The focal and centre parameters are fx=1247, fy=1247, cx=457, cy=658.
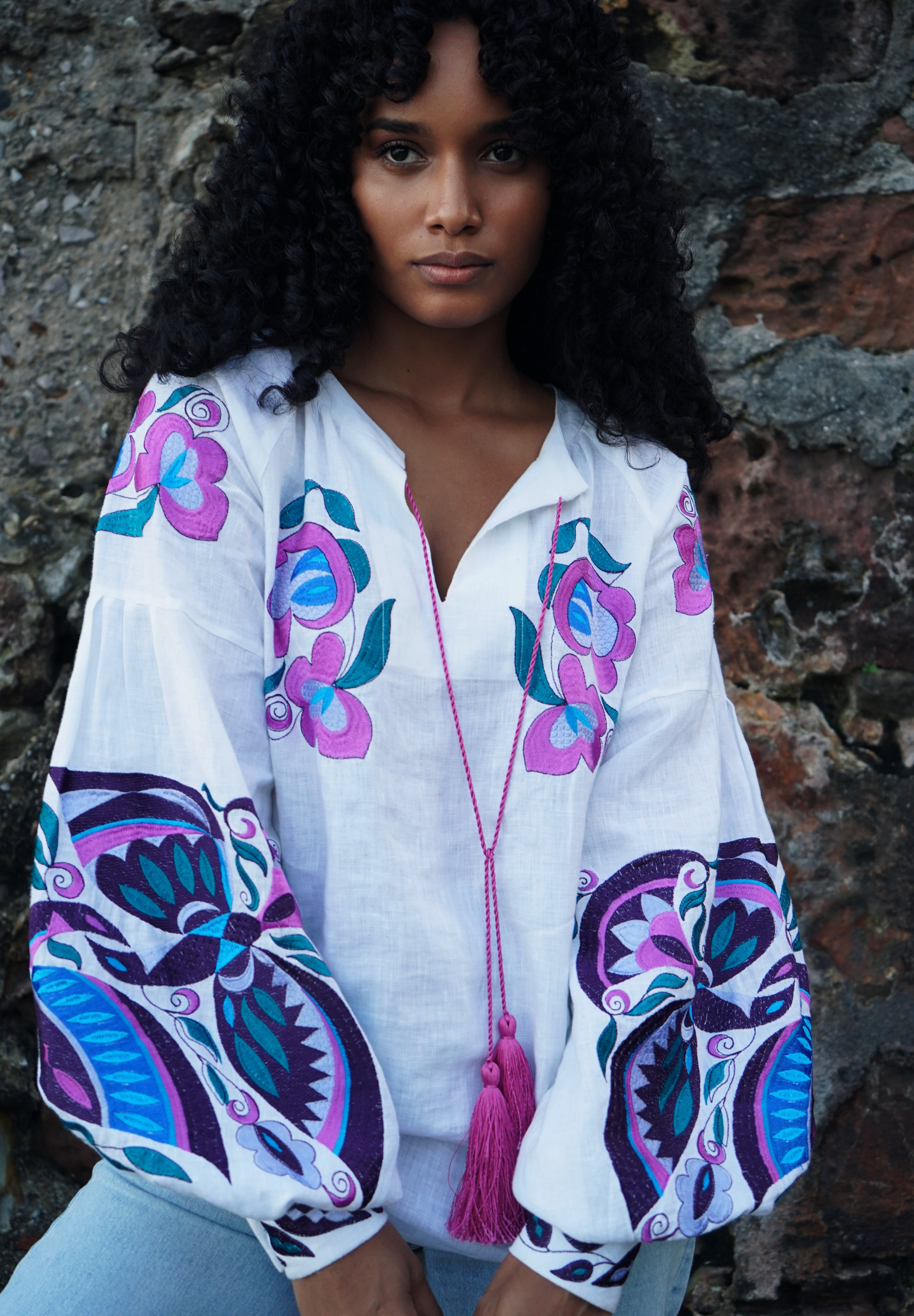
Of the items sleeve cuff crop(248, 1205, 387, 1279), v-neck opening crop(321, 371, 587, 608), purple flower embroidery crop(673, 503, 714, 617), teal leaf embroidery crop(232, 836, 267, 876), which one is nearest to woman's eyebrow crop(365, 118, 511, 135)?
v-neck opening crop(321, 371, 587, 608)

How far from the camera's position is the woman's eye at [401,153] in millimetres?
1278

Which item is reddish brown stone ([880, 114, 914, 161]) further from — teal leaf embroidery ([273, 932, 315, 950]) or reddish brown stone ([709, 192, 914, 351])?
teal leaf embroidery ([273, 932, 315, 950])

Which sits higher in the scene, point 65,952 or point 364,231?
point 364,231

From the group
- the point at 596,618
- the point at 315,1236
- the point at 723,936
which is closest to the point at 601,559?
the point at 596,618

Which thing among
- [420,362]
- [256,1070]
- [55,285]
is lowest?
[256,1070]

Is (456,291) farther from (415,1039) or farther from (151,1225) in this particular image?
(151,1225)

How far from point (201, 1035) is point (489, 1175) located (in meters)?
0.33

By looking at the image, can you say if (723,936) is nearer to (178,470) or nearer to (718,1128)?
(718,1128)

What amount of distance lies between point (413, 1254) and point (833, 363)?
4.21 ft

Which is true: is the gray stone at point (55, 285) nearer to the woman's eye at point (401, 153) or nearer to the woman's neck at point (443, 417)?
the woman's neck at point (443, 417)

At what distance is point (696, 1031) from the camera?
137cm

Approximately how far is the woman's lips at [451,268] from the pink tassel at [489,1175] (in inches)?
32.0

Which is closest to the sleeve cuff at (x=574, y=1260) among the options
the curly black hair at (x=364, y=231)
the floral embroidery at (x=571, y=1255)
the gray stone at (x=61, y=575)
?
the floral embroidery at (x=571, y=1255)

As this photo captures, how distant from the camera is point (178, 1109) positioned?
116cm
